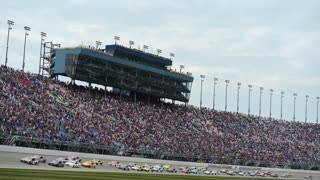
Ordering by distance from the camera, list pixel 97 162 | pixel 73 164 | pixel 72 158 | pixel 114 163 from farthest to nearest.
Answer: pixel 114 163
pixel 97 162
pixel 72 158
pixel 73 164

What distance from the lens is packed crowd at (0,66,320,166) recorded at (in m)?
82.9

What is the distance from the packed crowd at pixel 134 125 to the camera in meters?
82.9

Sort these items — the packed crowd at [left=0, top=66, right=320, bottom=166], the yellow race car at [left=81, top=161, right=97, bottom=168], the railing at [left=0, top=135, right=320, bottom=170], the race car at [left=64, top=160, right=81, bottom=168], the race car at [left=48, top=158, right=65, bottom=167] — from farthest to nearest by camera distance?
the packed crowd at [left=0, top=66, right=320, bottom=166] < the yellow race car at [left=81, top=161, right=97, bottom=168] < the railing at [left=0, top=135, right=320, bottom=170] < the race car at [left=64, top=160, right=81, bottom=168] < the race car at [left=48, top=158, right=65, bottom=167]

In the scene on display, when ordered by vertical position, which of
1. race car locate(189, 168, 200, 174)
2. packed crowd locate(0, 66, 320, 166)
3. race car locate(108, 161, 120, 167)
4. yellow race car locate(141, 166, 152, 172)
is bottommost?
race car locate(189, 168, 200, 174)

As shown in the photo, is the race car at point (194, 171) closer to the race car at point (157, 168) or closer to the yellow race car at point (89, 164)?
the race car at point (157, 168)

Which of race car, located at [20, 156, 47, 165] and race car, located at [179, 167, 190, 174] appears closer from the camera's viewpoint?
race car, located at [20, 156, 47, 165]

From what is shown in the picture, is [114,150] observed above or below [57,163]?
above

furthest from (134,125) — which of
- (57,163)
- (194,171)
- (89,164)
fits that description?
(57,163)

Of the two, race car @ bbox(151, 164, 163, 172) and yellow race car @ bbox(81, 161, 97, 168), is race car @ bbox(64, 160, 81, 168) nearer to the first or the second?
yellow race car @ bbox(81, 161, 97, 168)

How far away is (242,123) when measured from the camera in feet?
463

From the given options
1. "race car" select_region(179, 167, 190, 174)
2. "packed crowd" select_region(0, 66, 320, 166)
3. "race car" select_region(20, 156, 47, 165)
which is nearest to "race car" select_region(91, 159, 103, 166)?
"packed crowd" select_region(0, 66, 320, 166)

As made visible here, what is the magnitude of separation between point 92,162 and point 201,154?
3171 centimetres

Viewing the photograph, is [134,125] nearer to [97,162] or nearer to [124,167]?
[124,167]

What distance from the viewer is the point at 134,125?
104m
